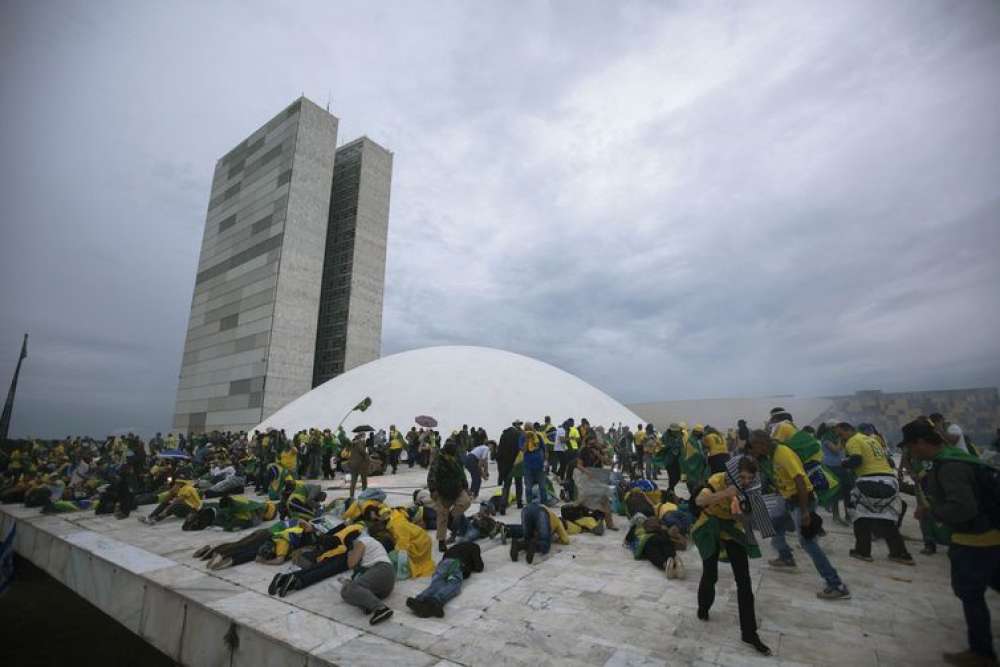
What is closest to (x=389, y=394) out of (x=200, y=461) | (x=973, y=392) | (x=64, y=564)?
(x=200, y=461)

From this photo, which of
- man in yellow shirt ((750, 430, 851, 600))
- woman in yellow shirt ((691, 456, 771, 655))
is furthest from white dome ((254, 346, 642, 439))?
woman in yellow shirt ((691, 456, 771, 655))

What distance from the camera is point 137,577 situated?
17.4ft

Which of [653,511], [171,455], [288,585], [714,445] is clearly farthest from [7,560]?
[714,445]

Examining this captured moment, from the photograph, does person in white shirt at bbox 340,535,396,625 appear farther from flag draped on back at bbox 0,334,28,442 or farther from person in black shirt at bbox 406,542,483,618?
flag draped on back at bbox 0,334,28,442

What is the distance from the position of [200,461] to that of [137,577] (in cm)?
1268

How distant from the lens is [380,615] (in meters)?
3.89

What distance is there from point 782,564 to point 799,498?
1812 millimetres

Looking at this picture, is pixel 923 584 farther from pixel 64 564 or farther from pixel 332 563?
pixel 64 564

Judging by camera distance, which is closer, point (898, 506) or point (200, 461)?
point (898, 506)

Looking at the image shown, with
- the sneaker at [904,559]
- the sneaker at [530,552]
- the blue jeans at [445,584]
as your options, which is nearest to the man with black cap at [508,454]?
the sneaker at [530,552]

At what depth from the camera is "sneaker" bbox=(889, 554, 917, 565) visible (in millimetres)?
5102

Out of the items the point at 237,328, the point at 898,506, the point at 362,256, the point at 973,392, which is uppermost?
the point at 362,256

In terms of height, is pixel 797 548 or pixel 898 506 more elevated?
pixel 898 506

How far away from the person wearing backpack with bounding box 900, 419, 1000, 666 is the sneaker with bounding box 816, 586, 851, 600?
3.41ft
